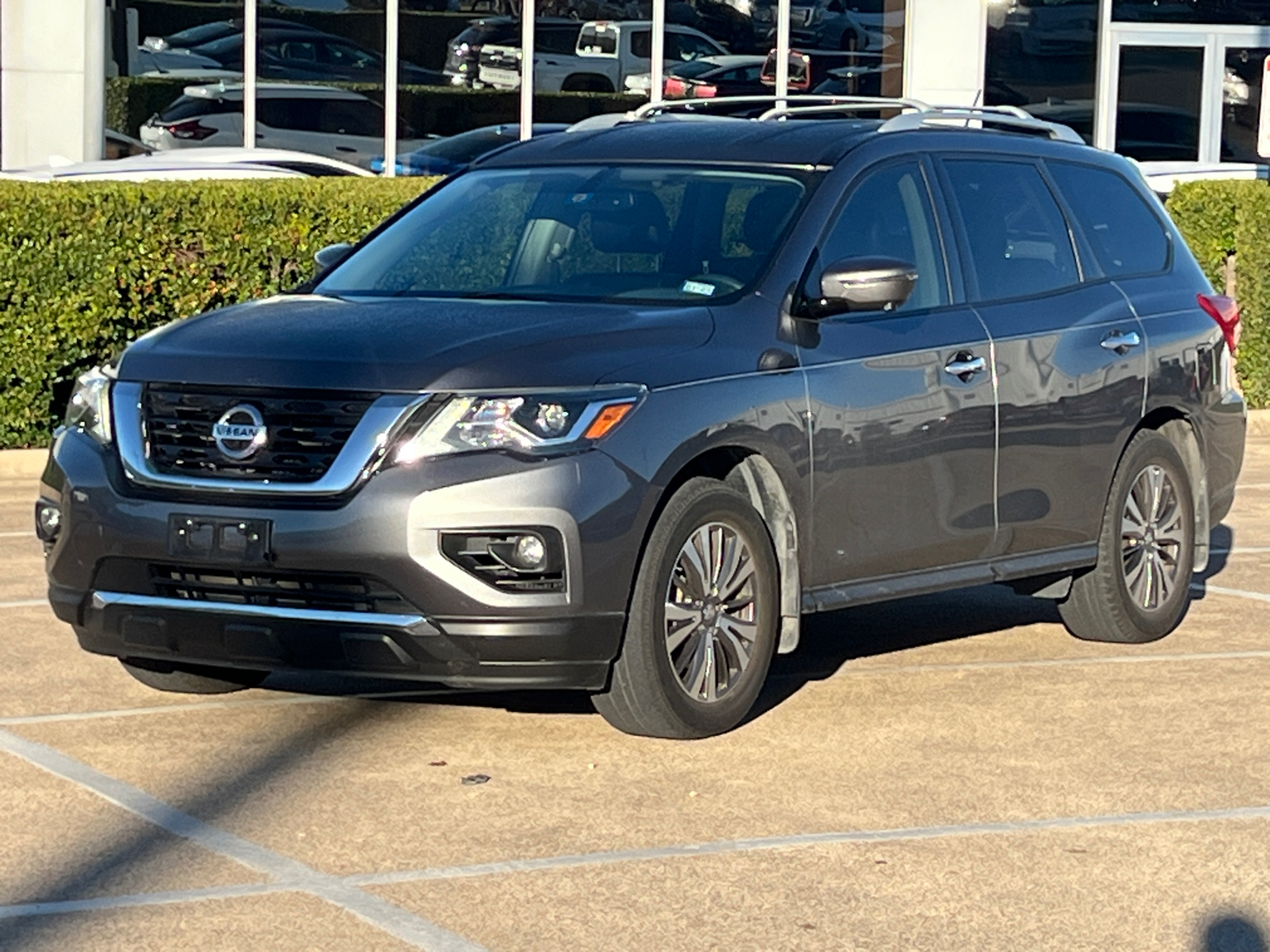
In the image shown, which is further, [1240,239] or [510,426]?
[1240,239]

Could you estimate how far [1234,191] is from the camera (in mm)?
16734

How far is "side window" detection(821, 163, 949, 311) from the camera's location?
762 centimetres

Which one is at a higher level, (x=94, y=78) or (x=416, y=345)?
(x=94, y=78)

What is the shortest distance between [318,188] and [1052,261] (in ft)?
21.4

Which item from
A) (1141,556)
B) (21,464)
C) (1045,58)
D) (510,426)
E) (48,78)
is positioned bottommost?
(21,464)

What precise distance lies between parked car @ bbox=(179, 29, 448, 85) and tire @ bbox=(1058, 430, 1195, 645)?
1572cm

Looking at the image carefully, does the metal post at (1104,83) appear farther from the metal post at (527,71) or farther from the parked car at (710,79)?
the metal post at (527,71)

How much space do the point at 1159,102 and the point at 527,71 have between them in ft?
25.4

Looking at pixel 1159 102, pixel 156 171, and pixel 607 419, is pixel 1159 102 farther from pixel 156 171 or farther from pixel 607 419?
pixel 607 419

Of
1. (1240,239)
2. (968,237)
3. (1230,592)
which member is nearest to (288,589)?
(968,237)

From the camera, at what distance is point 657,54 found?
24.5 m

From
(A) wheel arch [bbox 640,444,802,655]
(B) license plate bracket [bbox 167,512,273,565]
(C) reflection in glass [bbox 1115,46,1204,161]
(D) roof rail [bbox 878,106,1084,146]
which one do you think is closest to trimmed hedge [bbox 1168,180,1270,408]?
(D) roof rail [bbox 878,106,1084,146]

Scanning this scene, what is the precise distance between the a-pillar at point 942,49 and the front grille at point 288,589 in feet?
65.3

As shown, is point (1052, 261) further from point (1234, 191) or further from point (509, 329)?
point (1234, 191)
